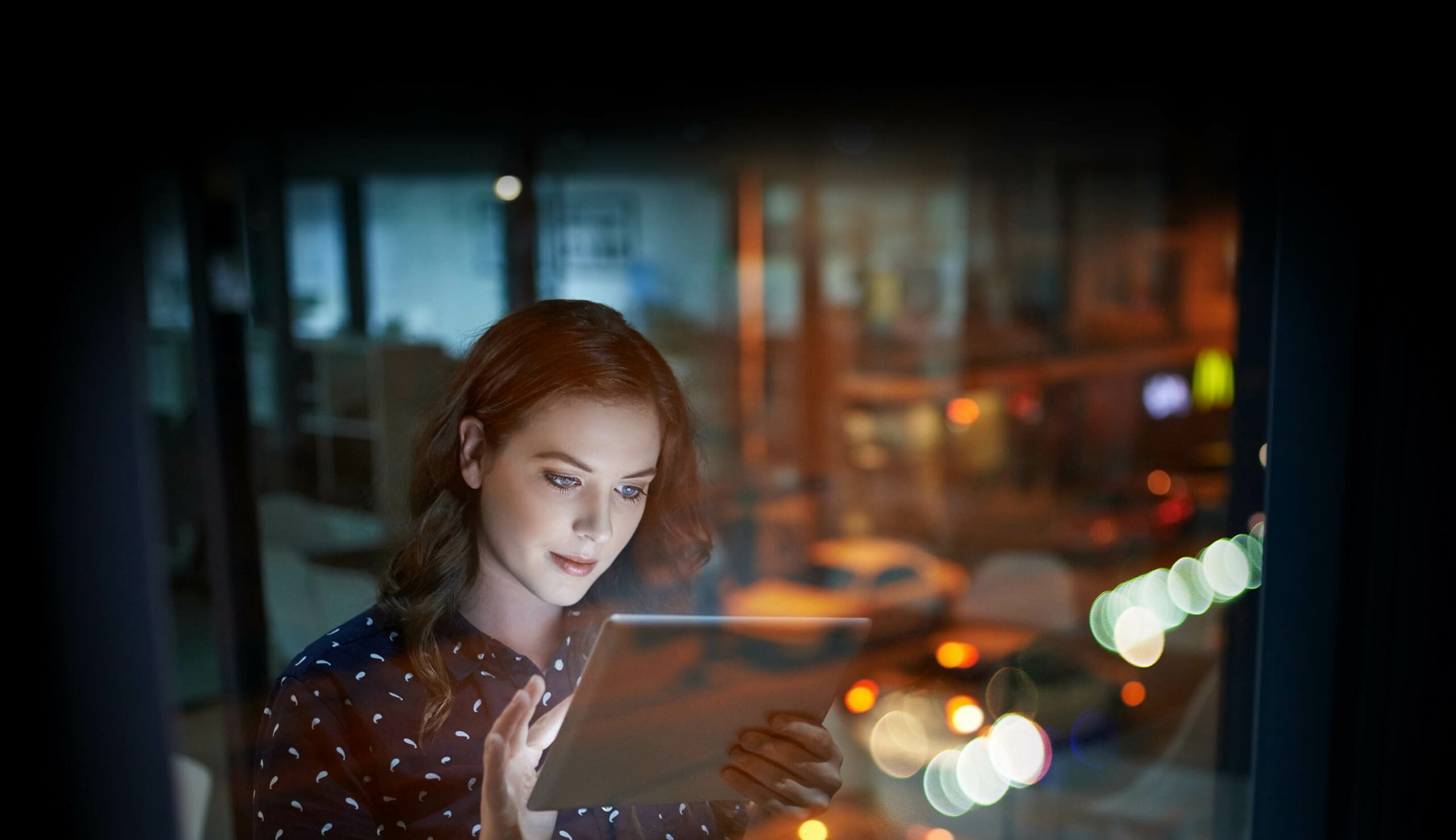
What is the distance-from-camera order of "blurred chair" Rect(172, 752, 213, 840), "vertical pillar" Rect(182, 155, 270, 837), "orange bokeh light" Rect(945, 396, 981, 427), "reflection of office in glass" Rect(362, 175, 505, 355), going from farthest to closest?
1. "orange bokeh light" Rect(945, 396, 981, 427)
2. "vertical pillar" Rect(182, 155, 270, 837)
3. "reflection of office in glass" Rect(362, 175, 505, 355)
4. "blurred chair" Rect(172, 752, 213, 840)

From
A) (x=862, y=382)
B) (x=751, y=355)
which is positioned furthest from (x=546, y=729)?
(x=862, y=382)

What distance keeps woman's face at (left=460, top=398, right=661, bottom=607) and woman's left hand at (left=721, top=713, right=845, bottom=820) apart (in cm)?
24

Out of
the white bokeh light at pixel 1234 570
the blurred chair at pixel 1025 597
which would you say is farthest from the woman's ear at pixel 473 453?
the blurred chair at pixel 1025 597

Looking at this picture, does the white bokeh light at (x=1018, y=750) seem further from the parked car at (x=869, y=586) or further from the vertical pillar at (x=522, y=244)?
the vertical pillar at (x=522, y=244)

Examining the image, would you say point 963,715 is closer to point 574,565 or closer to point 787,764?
point 787,764

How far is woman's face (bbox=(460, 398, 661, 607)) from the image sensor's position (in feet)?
2.98

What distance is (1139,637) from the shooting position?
4.59m

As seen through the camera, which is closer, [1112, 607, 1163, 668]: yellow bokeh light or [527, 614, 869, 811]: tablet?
[527, 614, 869, 811]: tablet

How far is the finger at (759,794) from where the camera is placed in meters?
0.98

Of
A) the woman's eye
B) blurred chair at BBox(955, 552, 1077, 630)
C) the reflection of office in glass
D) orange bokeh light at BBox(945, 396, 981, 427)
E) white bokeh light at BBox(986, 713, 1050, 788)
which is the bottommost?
white bokeh light at BBox(986, 713, 1050, 788)

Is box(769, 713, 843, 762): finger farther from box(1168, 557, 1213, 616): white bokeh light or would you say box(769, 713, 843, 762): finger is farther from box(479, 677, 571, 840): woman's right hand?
box(1168, 557, 1213, 616): white bokeh light

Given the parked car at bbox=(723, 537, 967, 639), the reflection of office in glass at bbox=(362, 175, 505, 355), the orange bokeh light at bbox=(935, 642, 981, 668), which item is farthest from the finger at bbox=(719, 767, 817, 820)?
the parked car at bbox=(723, 537, 967, 639)

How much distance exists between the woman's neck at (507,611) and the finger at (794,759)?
8.7 inches

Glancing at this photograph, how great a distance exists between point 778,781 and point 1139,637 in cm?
411
